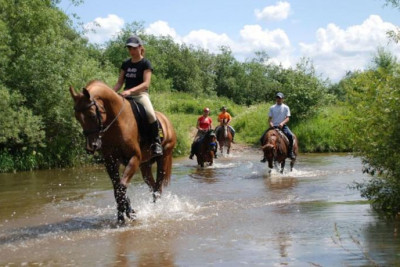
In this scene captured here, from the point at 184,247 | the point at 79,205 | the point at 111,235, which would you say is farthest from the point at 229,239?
the point at 79,205

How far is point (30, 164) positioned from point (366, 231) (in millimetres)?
16248

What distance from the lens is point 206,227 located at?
785cm

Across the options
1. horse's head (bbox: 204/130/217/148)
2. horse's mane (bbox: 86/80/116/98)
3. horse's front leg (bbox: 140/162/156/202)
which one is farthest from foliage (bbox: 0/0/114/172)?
horse's mane (bbox: 86/80/116/98)

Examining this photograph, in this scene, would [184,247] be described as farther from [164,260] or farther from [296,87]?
[296,87]

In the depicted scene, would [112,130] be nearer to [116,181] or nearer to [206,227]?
[116,181]

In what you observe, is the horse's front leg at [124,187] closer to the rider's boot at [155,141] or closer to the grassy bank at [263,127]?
the rider's boot at [155,141]

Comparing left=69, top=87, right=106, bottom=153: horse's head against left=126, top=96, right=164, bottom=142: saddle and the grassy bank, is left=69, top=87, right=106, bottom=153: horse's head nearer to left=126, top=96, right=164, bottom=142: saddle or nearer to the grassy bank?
left=126, top=96, right=164, bottom=142: saddle

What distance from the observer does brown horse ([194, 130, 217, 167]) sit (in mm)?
19047

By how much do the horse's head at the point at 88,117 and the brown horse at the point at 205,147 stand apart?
38.1 ft

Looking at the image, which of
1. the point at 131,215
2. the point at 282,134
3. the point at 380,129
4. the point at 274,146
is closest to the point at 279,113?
the point at 282,134

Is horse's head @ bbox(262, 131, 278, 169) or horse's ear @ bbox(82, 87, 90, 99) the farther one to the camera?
horse's head @ bbox(262, 131, 278, 169)

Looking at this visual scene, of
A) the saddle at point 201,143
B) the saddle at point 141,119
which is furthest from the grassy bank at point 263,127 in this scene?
the saddle at point 141,119

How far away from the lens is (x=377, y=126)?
320 inches

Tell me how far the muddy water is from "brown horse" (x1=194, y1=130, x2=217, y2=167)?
499 centimetres
